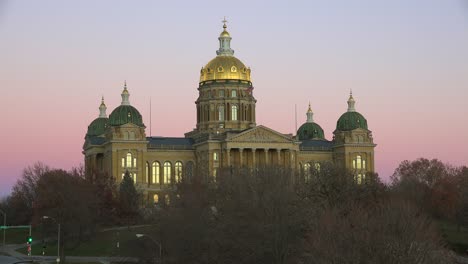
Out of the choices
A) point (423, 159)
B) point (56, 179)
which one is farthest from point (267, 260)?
point (423, 159)

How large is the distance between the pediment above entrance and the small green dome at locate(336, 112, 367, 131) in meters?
14.4

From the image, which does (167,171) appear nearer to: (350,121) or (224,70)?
(224,70)

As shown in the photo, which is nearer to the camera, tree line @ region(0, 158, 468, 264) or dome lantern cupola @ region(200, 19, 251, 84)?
tree line @ region(0, 158, 468, 264)

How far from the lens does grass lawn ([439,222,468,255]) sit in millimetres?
118000

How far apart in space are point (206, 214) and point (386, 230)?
115 ft

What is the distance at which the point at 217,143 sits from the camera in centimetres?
18262

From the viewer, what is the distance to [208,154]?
595 ft

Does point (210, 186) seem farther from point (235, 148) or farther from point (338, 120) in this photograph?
point (338, 120)

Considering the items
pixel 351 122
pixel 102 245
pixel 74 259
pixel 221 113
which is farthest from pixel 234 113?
pixel 74 259

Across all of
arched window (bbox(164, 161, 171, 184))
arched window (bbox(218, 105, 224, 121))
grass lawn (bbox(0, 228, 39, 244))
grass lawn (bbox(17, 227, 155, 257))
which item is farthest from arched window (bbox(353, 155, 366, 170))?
grass lawn (bbox(0, 228, 39, 244))

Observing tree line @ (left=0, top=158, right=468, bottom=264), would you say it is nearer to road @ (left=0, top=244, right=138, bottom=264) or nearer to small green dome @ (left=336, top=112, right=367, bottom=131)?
road @ (left=0, top=244, right=138, bottom=264)

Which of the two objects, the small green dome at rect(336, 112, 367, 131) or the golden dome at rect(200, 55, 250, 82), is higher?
the golden dome at rect(200, 55, 250, 82)

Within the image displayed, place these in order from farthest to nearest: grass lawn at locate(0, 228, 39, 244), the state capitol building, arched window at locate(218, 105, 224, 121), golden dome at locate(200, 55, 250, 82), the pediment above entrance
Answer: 1. golden dome at locate(200, 55, 250, 82)
2. arched window at locate(218, 105, 224, 121)
3. the pediment above entrance
4. the state capitol building
5. grass lawn at locate(0, 228, 39, 244)

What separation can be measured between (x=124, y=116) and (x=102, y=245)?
1882 inches
